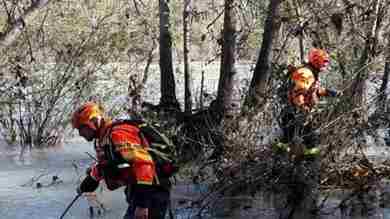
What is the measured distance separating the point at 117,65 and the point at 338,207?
718cm

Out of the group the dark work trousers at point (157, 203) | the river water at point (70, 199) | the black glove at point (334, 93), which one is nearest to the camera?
the dark work trousers at point (157, 203)

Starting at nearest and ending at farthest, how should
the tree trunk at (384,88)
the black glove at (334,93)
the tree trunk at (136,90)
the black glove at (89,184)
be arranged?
the black glove at (89,184) → the black glove at (334,93) → the tree trunk at (384,88) → the tree trunk at (136,90)

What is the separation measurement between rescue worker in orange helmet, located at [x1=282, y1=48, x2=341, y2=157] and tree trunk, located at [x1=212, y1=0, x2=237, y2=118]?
2.47 metres

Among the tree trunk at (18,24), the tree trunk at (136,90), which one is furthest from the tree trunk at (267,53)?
the tree trunk at (18,24)

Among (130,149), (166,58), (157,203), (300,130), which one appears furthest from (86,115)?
(166,58)

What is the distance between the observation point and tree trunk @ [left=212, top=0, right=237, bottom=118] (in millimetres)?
12039

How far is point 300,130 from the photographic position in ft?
28.2

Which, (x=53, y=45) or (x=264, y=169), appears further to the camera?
(x=53, y=45)

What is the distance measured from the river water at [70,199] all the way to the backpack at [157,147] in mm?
3113

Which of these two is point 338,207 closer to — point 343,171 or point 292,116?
point 343,171

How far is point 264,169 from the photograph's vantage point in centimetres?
870

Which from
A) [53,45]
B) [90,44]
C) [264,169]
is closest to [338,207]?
[264,169]

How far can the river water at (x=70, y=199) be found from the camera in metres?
8.98

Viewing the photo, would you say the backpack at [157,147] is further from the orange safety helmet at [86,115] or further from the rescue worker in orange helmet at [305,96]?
the rescue worker in orange helmet at [305,96]
